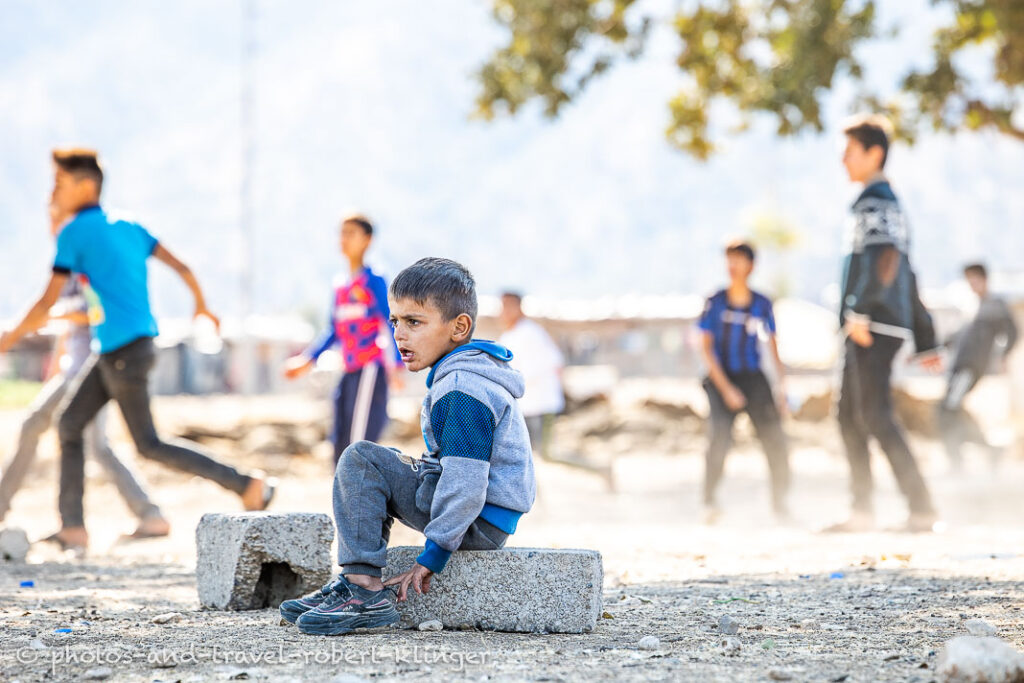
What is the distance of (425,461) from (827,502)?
6905mm

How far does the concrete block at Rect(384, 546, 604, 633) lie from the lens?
3.47 metres

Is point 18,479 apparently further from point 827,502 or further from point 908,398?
point 908,398

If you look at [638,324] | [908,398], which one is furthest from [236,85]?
[908,398]

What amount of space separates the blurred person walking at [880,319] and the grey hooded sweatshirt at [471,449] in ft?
11.0

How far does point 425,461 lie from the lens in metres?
3.52

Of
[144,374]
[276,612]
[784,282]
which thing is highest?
[784,282]

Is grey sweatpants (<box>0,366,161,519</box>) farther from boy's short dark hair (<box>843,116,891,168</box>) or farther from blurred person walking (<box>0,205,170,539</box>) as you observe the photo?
boy's short dark hair (<box>843,116,891,168</box>)

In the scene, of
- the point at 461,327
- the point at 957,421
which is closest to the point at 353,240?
the point at 461,327

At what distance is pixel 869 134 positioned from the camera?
21.3 feet

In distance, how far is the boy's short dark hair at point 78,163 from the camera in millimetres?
6027

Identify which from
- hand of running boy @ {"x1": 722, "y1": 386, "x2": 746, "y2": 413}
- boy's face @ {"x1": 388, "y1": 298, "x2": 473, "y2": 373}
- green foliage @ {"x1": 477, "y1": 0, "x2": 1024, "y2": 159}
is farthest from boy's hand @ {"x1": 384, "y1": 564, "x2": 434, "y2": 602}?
green foliage @ {"x1": 477, "y1": 0, "x2": 1024, "y2": 159}

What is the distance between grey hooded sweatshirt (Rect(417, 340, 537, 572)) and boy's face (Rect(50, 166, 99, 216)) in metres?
3.34

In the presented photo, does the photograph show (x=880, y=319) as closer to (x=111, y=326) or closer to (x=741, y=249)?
(x=741, y=249)

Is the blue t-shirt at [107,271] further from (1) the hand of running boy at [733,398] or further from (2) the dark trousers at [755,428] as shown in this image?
(2) the dark trousers at [755,428]
